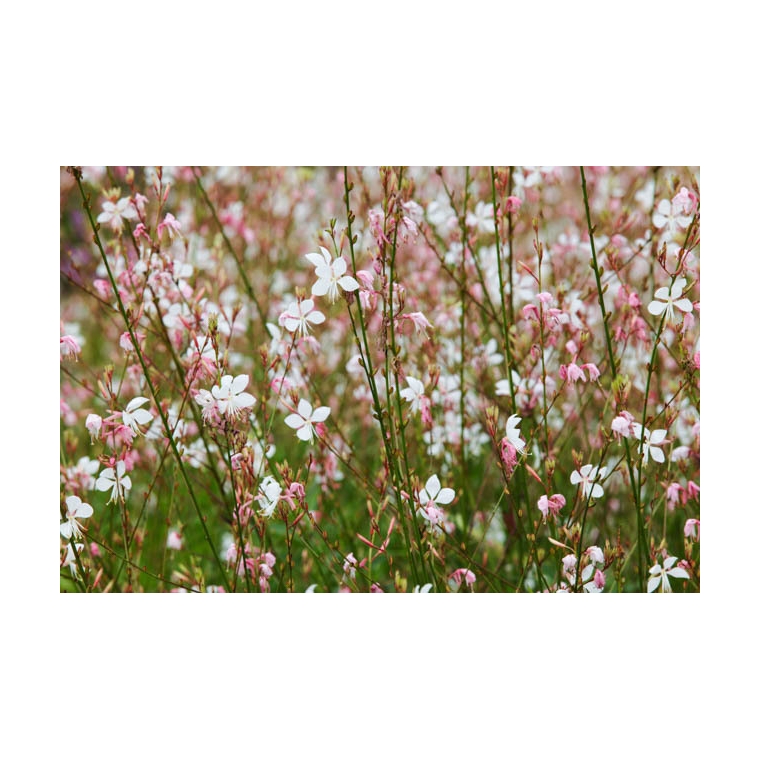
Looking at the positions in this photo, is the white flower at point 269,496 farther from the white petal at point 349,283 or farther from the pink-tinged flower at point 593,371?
the pink-tinged flower at point 593,371

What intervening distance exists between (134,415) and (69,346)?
25cm

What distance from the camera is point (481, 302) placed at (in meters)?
2.14

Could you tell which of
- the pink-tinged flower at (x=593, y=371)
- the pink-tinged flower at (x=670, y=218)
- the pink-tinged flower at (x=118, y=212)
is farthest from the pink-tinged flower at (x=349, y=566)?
the pink-tinged flower at (x=670, y=218)

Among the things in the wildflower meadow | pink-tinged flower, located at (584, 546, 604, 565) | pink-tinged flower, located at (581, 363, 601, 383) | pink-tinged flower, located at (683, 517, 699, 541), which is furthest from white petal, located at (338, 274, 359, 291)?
pink-tinged flower, located at (683, 517, 699, 541)

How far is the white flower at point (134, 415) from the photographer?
5.85 ft

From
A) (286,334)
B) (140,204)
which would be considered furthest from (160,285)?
(286,334)

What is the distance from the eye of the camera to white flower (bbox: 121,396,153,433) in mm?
1782

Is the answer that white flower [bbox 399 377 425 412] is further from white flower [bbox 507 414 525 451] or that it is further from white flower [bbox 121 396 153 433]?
white flower [bbox 121 396 153 433]

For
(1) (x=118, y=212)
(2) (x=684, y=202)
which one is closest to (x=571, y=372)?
(2) (x=684, y=202)

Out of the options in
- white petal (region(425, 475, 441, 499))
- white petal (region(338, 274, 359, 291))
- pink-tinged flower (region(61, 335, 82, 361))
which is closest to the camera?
white petal (region(338, 274, 359, 291))
